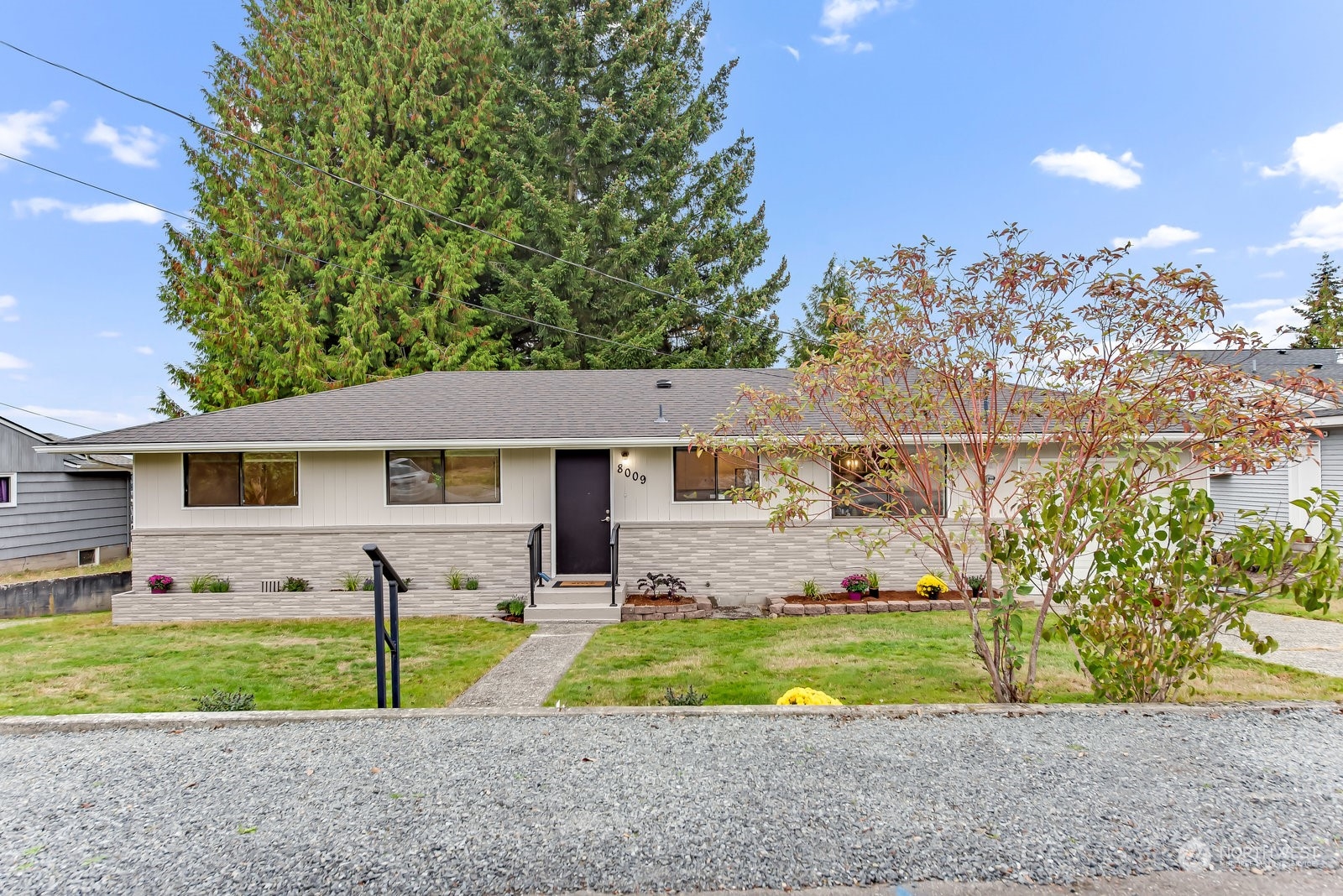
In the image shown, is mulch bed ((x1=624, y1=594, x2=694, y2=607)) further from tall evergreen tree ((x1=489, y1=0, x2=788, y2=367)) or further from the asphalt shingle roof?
tall evergreen tree ((x1=489, y1=0, x2=788, y2=367))

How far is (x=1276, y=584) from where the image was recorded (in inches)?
161

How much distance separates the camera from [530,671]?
5.85 m

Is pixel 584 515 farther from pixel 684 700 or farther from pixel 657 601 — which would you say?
pixel 684 700

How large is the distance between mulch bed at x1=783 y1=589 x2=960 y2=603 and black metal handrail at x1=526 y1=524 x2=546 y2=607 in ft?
11.7

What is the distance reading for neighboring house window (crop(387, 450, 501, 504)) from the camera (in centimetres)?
931

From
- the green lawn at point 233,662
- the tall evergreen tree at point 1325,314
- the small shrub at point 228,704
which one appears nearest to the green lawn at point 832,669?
the green lawn at point 233,662

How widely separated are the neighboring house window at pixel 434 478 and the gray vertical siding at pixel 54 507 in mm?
9644

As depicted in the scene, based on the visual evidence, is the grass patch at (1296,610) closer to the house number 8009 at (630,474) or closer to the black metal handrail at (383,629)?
the house number 8009 at (630,474)

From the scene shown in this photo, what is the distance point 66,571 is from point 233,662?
10703mm

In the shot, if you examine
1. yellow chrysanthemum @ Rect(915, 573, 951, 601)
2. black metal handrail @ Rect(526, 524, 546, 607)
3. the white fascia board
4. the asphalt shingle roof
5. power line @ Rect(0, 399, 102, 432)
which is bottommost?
yellow chrysanthemum @ Rect(915, 573, 951, 601)

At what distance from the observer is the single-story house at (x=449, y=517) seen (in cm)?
892

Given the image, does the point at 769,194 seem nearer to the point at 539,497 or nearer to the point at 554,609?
the point at 539,497

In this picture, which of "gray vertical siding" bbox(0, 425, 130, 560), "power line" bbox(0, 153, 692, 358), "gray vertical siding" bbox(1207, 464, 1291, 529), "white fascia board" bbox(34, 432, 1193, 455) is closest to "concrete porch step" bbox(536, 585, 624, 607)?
"white fascia board" bbox(34, 432, 1193, 455)

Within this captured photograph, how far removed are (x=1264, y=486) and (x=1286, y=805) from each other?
13.0m
